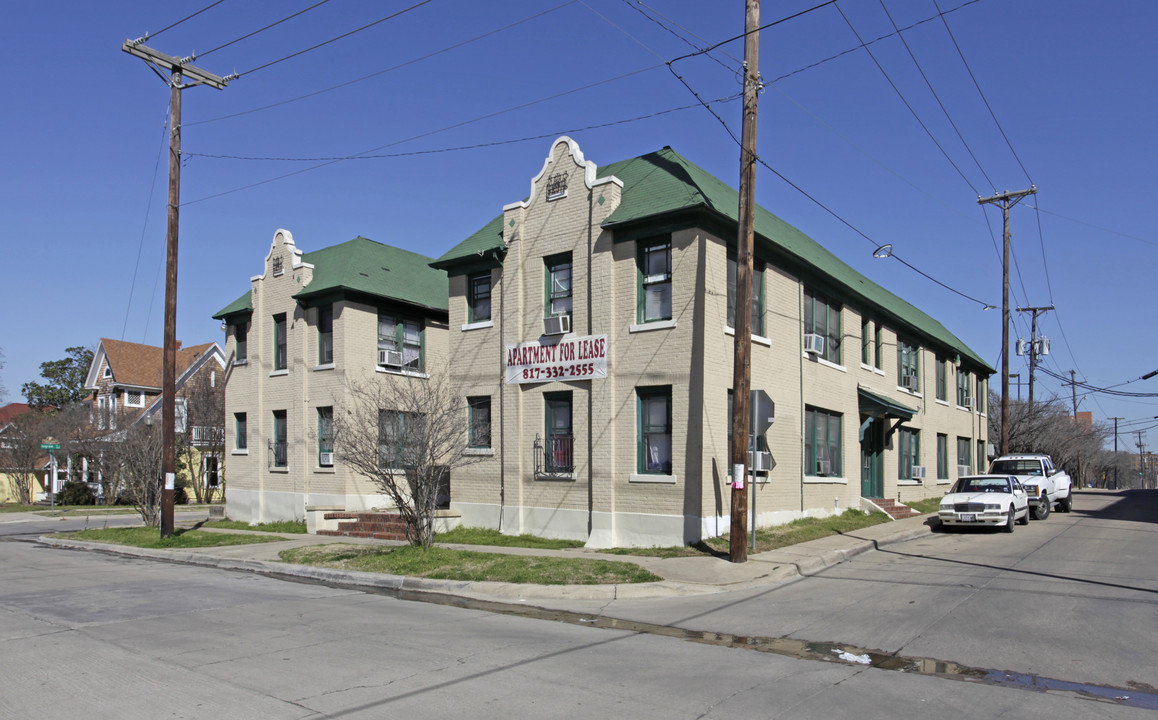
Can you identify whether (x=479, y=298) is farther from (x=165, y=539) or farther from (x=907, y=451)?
(x=907, y=451)

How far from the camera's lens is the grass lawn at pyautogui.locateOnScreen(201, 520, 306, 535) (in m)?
23.9

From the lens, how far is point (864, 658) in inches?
323

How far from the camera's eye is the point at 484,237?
821 inches

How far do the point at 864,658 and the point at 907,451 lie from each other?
2426 centimetres

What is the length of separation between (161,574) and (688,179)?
13240 mm

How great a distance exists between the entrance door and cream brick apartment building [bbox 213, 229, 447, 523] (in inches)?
564

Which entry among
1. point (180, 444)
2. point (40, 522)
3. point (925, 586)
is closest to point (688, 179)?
point (925, 586)

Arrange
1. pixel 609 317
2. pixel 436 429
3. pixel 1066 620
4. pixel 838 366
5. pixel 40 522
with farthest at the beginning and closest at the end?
pixel 40 522 < pixel 838 366 < pixel 609 317 < pixel 436 429 < pixel 1066 620

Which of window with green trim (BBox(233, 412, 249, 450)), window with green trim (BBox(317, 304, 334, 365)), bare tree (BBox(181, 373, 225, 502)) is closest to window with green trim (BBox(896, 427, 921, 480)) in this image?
window with green trim (BBox(317, 304, 334, 365))

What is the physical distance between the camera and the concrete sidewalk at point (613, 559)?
12.3 meters

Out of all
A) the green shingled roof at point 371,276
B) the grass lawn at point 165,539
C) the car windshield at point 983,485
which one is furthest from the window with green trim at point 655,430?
the grass lawn at point 165,539

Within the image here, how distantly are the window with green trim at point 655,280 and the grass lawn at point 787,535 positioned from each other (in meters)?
4.71

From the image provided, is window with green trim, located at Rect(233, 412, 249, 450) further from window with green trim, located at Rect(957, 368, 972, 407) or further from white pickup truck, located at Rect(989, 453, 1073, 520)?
window with green trim, located at Rect(957, 368, 972, 407)

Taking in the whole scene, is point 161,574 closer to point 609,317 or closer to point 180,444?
point 609,317
